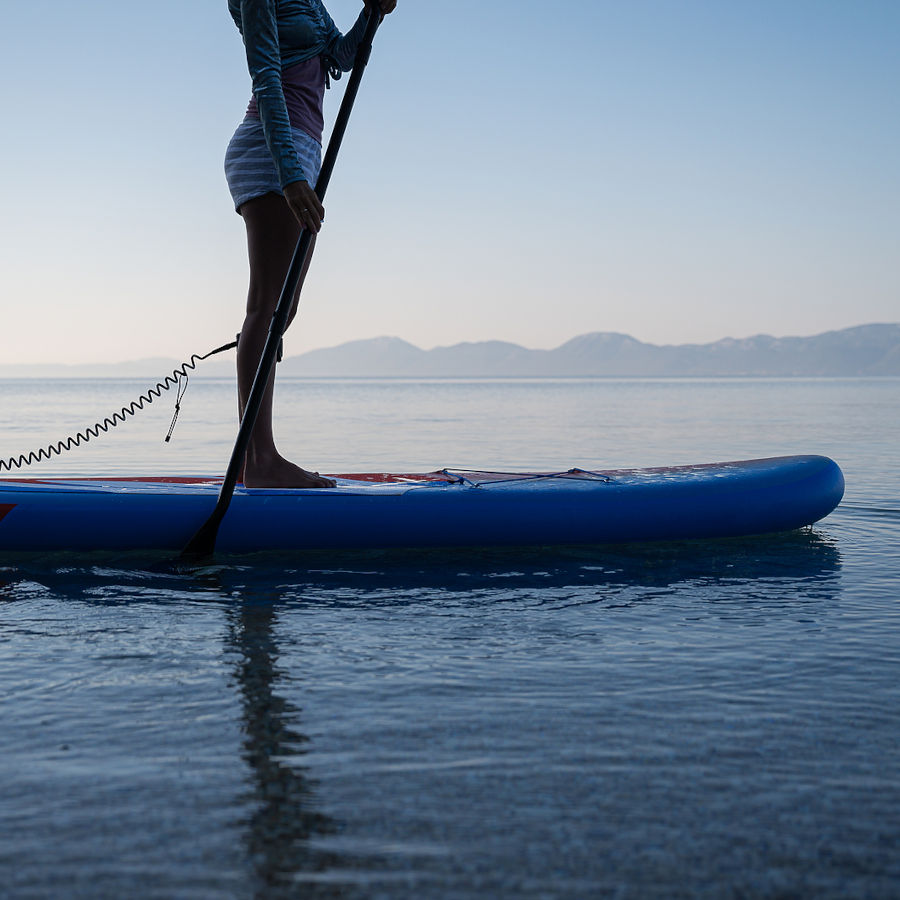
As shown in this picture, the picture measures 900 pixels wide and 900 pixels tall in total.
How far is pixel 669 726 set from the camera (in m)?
2.53

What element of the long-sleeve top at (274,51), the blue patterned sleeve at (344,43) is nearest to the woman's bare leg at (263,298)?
the long-sleeve top at (274,51)

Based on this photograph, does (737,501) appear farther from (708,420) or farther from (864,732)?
(708,420)

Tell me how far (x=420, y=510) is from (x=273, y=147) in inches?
75.0

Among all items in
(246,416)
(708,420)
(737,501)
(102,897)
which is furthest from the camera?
(708,420)

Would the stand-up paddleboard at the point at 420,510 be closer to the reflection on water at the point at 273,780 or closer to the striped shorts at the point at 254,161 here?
the striped shorts at the point at 254,161

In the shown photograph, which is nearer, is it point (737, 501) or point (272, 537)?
point (272, 537)

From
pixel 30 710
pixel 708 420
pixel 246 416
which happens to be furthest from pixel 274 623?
pixel 708 420

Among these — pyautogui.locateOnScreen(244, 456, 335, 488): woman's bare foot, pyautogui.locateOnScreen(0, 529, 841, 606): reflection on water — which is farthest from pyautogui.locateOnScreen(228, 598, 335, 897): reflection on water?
pyautogui.locateOnScreen(244, 456, 335, 488): woman's bare foot

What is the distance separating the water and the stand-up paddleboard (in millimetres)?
157

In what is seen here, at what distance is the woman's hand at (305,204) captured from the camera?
4562 millimetres

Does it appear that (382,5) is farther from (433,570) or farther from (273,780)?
(273,780)

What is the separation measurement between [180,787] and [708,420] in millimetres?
20093

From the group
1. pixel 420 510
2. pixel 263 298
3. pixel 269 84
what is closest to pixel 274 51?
pixel 269 84

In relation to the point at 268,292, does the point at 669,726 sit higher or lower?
lower
